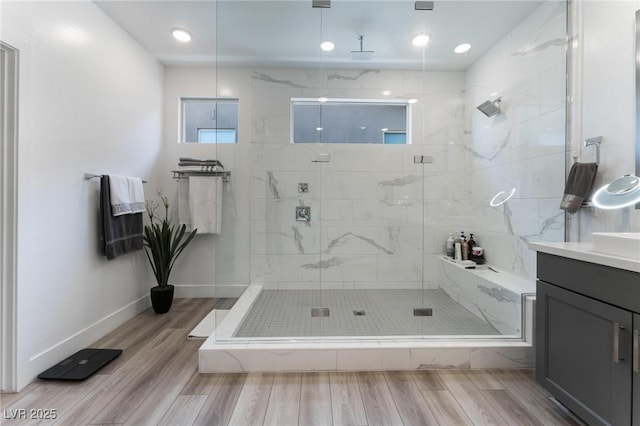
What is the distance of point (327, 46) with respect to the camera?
2.72m

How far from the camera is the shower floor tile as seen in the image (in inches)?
84.7

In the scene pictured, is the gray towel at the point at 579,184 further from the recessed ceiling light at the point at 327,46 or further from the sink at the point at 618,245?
the recessed ceiling light at the point at 327,46

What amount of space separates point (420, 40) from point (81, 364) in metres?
3.59

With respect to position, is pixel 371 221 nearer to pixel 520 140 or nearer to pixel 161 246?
pixel 520 140

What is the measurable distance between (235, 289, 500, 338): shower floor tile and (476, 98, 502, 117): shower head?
5.94 ft

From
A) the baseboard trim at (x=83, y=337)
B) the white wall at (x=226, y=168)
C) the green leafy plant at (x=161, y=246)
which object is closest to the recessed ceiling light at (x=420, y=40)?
the white wall at (x=226, y=168)

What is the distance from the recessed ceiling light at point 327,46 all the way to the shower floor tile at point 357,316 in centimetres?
235

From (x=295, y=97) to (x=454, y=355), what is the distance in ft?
8.51

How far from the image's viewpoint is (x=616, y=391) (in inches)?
45.8

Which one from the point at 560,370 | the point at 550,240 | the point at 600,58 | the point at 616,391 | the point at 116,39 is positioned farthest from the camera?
the point at 116,39

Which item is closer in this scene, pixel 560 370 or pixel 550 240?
pixel 560 370

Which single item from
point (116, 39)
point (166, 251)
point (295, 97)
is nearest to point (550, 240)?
point (295, 97)

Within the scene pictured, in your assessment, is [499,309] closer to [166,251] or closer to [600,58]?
[600,58]

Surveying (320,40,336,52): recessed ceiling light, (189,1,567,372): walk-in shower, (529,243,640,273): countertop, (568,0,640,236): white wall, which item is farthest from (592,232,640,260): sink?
(320,40,336,52): recessed ceiling light
